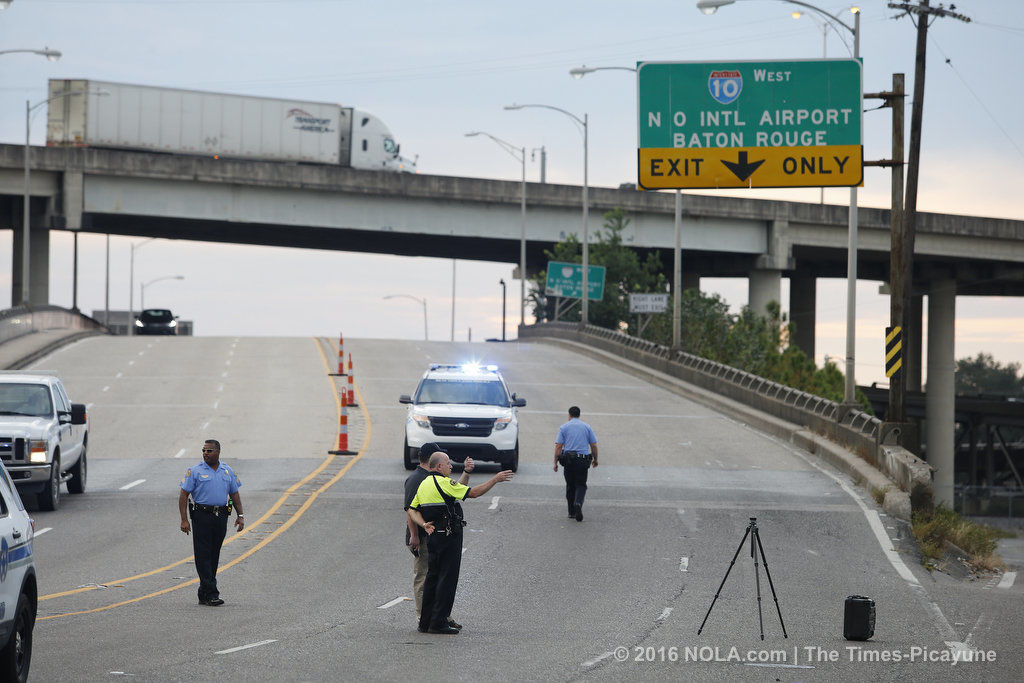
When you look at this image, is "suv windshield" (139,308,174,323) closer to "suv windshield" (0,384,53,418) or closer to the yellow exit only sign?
the yellow exit only sign

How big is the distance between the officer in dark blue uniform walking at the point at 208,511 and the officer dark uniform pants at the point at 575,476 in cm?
733

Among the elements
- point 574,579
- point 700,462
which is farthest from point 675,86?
point 574,579

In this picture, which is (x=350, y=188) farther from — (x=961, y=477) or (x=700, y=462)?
(x=961, y=477)

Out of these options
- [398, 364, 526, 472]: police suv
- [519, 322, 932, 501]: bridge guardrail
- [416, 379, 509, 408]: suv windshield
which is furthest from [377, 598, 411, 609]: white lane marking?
[416, 379, 509, 408]: suv windshield

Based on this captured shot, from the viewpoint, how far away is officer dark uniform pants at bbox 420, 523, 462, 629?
39.3ft

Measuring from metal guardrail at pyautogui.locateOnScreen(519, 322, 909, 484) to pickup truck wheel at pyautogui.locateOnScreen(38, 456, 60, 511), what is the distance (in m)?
14.2

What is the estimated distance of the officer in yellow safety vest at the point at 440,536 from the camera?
1199 cm

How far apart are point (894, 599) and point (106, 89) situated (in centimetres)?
5078

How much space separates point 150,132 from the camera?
60.8m

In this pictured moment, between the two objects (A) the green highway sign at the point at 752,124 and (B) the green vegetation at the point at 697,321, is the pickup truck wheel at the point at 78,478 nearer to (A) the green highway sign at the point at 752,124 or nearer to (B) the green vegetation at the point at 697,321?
(A) the green highway sign at the point at 752,124

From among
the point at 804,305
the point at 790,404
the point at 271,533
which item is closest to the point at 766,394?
the point at 790,404

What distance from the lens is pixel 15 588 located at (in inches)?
355

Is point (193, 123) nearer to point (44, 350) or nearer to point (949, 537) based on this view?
point (44, 350)

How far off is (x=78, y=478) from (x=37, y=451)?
Result: 298 centimetres
